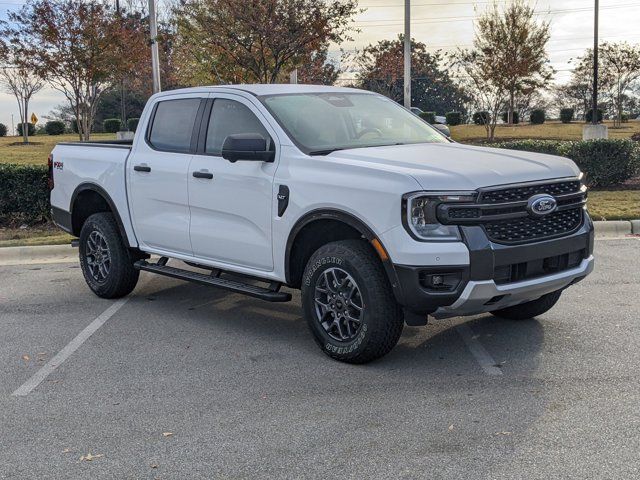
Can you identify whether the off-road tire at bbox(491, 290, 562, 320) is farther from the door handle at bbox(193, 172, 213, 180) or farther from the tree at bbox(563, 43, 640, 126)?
the tree at bbox(563, 43, 640, 126)

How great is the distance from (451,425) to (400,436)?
32cm

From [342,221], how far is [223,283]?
1.45 metres

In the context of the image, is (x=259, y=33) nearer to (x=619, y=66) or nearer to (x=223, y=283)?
(x=223, y=283)

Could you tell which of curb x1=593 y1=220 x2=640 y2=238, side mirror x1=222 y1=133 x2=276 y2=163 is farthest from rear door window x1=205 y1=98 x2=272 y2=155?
curb x1=593 y1=220 x2=640 y2=238

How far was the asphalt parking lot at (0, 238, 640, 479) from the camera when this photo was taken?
381cm

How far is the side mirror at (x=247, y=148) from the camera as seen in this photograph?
5.48 meters

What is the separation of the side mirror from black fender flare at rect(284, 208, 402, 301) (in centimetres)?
59

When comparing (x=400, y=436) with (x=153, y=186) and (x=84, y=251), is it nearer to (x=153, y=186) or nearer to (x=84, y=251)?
(x=153, y=186)

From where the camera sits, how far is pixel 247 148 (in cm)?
548

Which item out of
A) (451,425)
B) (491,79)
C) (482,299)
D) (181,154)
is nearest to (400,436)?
(451,425)

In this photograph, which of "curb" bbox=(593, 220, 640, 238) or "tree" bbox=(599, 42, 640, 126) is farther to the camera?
"tree" bbox=(599, 42, 640, 126)

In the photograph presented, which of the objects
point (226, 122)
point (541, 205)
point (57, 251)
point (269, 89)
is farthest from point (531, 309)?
point (57, 251)

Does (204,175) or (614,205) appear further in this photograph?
(614,205)

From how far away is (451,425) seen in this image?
13.8 feet
